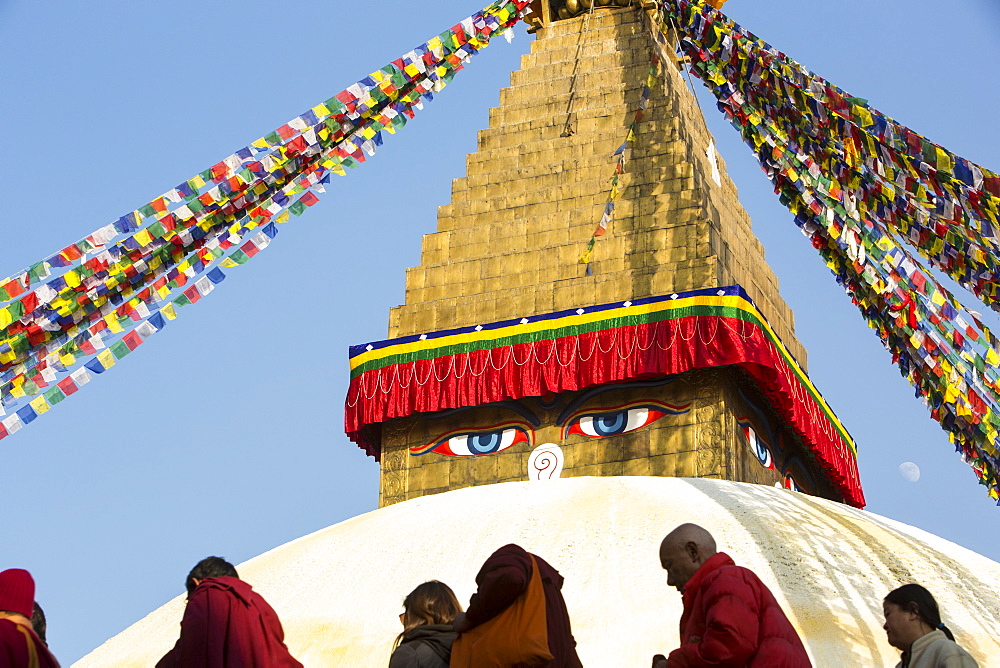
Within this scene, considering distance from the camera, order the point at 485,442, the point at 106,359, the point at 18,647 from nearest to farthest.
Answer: the point at 18,647 < the point at 106,359 < the point at 485,442

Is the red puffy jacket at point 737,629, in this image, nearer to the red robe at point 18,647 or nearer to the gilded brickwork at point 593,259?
the red robe at point 18,647

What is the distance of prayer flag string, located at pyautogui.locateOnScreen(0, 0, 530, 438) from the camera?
902 cm

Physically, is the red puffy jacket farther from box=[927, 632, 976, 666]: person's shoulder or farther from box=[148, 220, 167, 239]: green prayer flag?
box=[148, 220, 167, 239]: green prayer flag

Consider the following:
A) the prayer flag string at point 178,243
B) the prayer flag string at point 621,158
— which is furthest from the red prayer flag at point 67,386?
the prayer flag string at point 621,158

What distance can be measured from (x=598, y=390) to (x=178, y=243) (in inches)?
215

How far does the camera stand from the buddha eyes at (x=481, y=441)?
47.3ft

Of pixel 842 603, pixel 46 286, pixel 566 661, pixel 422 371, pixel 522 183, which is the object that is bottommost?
pixel 566 661

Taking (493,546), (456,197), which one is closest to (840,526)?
(493,546)

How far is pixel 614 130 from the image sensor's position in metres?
16.0

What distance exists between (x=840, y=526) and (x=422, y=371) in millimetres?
5709

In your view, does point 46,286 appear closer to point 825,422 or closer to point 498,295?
point 498,295

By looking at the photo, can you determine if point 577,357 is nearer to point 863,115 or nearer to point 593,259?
point 593,259

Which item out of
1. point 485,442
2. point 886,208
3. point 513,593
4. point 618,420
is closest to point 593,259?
point 618,420

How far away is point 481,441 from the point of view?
14562 mm
